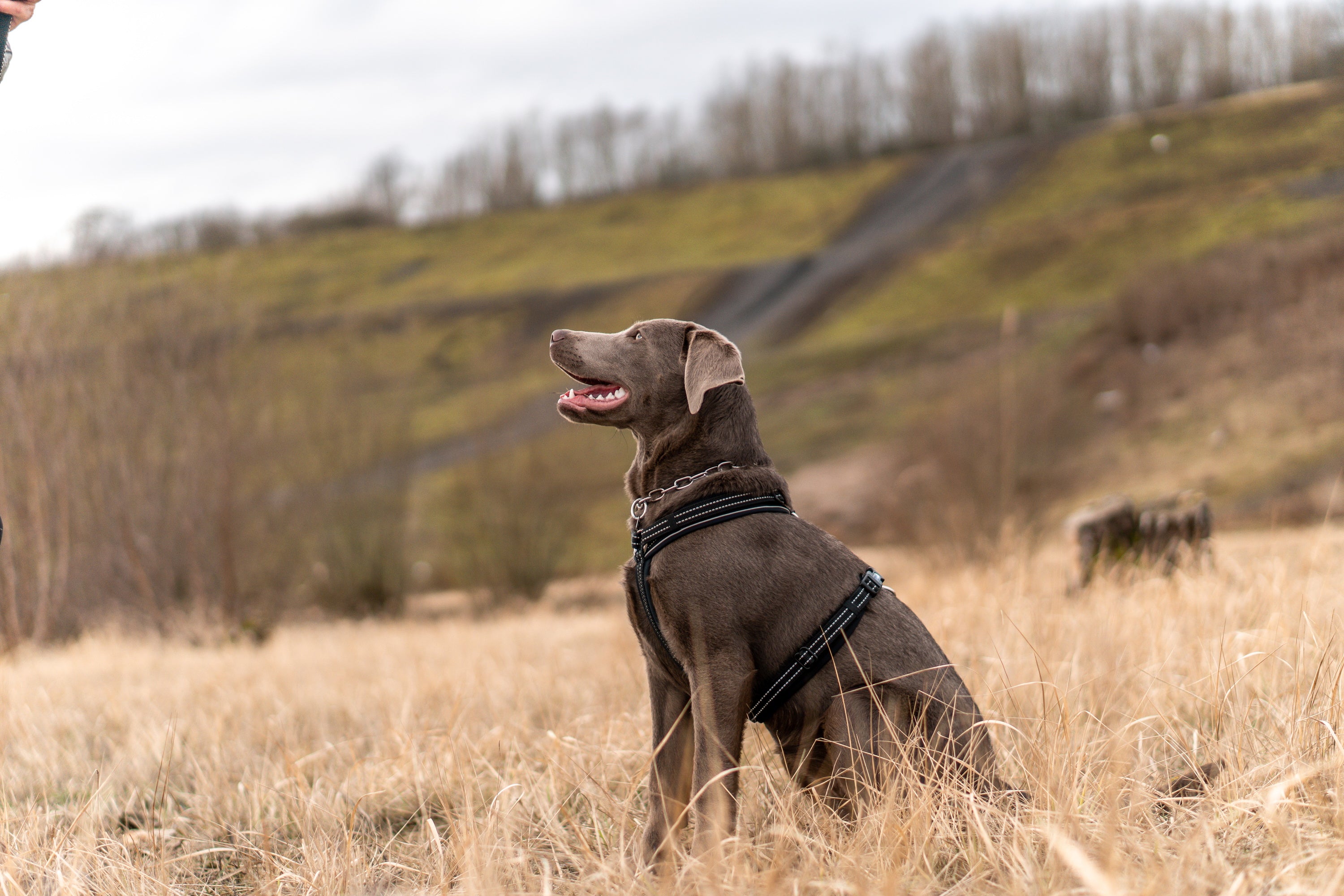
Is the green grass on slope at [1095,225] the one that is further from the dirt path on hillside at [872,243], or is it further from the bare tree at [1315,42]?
the bare tree at [1315,42]

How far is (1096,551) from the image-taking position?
6594mm

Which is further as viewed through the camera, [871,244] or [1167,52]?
[1167,52]

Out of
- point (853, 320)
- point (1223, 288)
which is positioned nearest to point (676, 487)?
point (1223, 288)

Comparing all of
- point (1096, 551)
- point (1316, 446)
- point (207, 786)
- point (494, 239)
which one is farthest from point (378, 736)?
point (494, 239)

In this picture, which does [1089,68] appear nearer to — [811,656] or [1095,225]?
[1095,225]

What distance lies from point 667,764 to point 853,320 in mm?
34501

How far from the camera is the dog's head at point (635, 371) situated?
2.85 meters

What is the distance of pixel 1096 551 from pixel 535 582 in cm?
972

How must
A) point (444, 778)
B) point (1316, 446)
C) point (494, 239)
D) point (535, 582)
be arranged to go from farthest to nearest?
point (494, 239) → point (1316, 446) → point (535, 582) → point (444, 778)

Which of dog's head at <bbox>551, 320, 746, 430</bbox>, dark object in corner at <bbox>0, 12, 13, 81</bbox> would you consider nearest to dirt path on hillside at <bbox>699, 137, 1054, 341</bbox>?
dog's head at <bbox>551, 320, 746, 430</bbox>

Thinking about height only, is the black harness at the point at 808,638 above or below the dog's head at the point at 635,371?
below

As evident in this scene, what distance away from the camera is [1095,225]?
118 ft

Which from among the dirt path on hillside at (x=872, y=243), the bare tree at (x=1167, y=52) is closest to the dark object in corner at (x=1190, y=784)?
the dirt path on hillside at (x=872, y=243)

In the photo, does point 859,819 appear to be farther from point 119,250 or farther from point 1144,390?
point 1144,390
